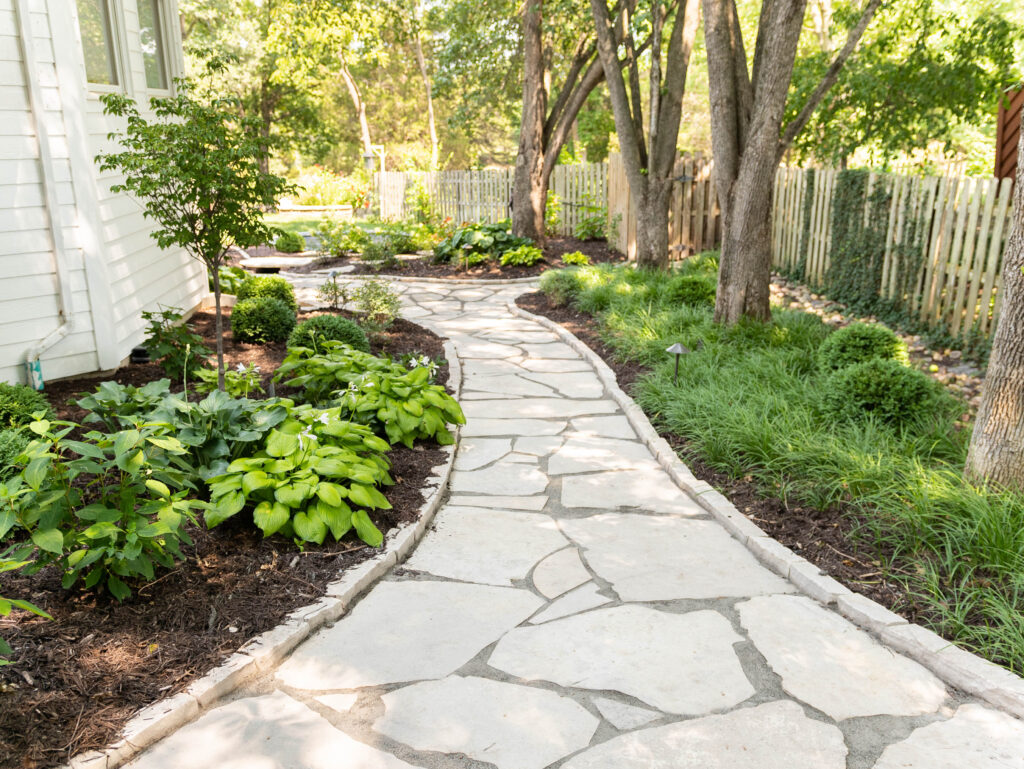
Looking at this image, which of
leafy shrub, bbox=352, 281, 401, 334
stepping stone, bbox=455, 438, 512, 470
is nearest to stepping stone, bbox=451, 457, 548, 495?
stepping stone, bbox=455, 438, 512, 470

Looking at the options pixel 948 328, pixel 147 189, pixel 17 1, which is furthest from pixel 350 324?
pixel 948 328

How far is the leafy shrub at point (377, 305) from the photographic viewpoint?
810 cm

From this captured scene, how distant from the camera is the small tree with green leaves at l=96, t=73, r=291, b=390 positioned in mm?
4879

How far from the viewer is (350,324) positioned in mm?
6852

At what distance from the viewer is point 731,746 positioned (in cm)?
254

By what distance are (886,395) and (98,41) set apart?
22.1ft

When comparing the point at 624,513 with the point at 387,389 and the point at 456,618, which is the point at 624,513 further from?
the point at 387,389

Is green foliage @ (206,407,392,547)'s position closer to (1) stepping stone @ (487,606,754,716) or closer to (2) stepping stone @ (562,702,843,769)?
(1) stepping stone @ (487,606,754,716)

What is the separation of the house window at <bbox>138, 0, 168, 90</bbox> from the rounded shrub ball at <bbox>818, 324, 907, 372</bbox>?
6670 mm

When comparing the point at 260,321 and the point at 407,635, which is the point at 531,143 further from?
the point at 407,635

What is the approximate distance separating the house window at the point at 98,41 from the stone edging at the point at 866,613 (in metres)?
5.50

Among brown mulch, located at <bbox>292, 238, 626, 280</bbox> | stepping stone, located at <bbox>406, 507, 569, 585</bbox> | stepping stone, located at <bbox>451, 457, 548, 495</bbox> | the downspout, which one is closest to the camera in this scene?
stepping stone, located at <bbox>406, 507, 569, 585</bbox>

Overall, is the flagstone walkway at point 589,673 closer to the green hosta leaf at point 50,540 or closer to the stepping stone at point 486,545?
the stepping stone at point 486,545

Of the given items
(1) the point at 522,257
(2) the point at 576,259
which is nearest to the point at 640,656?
(2) the point at 576,259
